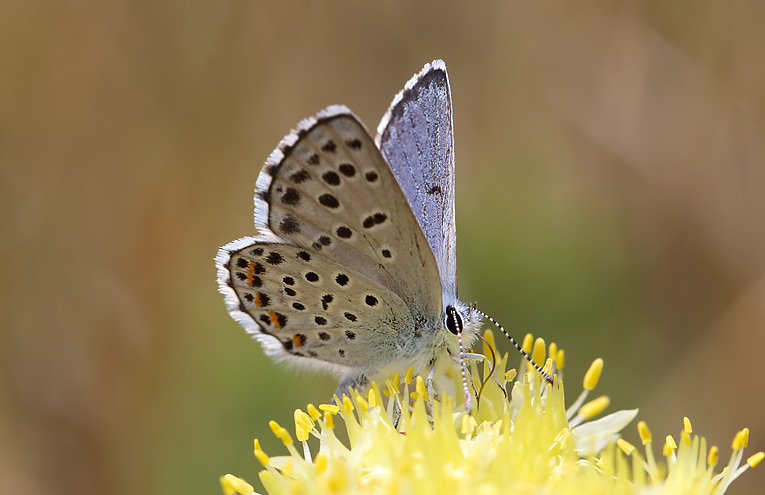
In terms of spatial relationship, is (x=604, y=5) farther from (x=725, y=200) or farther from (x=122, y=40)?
(x=122, y=40)

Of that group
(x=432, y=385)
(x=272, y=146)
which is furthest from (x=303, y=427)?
(x=272, y=146)

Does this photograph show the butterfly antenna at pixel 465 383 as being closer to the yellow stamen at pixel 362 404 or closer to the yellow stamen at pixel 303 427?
the yellow stamen at pixel 362 404

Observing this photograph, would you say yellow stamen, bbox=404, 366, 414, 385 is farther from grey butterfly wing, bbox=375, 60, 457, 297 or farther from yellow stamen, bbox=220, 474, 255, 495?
yellow stamen, bbox=220, 474, 255, 495

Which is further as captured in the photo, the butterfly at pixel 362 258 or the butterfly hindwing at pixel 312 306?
the butterfly hindwing at pixel 312 306

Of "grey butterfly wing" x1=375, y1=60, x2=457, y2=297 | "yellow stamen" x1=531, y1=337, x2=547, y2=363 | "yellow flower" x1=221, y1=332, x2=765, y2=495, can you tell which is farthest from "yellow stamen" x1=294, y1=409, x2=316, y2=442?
"yellow stamen" x1=531, y1=337, x2=547, y2=363

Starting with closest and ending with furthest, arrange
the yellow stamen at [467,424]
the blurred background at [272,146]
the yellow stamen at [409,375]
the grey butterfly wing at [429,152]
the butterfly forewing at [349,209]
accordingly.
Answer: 1. the yellow stamen at [467,424]
2. the butterfly forewing at [349,209]
3. the yellow stamen at [409,375]
4. the grey butterfly wing at [429,152]
5. the blurred background at [272,146]

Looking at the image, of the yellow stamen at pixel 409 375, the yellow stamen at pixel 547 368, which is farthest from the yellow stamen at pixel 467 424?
the yellow stamen at pixel 547 368

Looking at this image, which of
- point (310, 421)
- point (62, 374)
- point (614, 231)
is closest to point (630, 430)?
point (614, 231)
